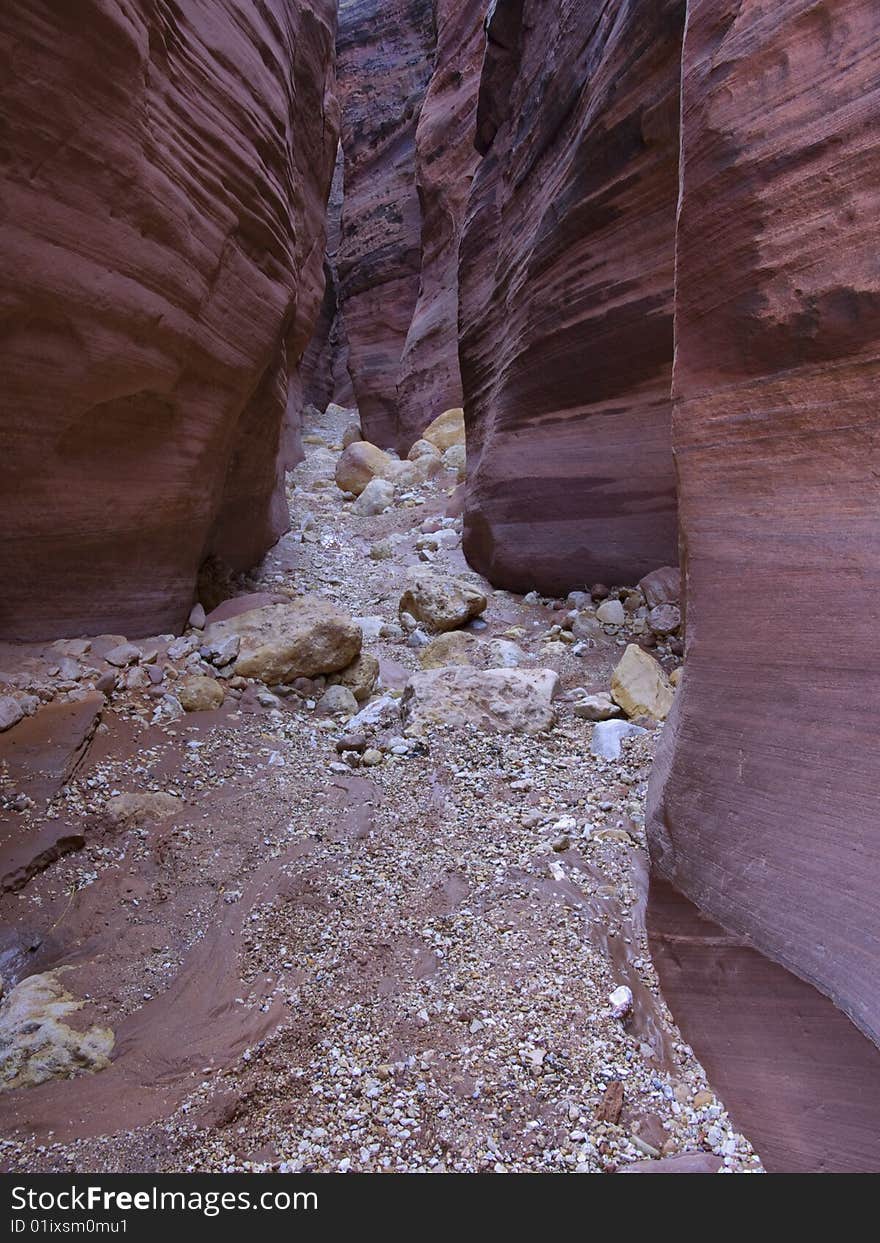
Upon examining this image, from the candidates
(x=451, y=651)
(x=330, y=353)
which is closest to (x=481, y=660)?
(x=451, y=651)

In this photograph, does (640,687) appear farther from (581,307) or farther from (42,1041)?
(42,1041)

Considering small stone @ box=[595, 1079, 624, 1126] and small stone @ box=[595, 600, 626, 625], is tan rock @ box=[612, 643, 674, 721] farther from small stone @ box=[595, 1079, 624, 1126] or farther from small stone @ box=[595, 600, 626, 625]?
small stone @ box=[595, 1079, 624, 1126]

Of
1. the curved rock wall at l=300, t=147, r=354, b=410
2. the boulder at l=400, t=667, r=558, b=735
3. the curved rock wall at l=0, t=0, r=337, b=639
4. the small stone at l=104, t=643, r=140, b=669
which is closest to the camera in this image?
the curved rock wall at l=0, t=0, r=337, b=639

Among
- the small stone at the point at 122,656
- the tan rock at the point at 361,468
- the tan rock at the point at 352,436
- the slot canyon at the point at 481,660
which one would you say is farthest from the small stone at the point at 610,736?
the tan rock at the point at 352,436

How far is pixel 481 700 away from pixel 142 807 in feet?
5.64

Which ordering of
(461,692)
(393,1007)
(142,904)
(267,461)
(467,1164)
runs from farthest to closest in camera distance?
1. (267,461)
2. (461,692)
3. (142,904)
4. (393,1007)
5. (467,1164)

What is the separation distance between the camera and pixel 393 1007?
207 cm

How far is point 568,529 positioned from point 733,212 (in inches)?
153

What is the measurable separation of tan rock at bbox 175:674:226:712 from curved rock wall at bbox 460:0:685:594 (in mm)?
3028

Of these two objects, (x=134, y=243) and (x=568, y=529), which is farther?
(x=568, y=529)

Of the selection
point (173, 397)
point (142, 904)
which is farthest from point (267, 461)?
point (142, 904)

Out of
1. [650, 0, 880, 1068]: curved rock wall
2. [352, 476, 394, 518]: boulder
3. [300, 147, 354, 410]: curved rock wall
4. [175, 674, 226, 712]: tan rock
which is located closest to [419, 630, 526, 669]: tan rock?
[175, 674, 226, 712]: tan rock

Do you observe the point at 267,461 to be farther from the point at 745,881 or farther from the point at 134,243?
the point at 745,881

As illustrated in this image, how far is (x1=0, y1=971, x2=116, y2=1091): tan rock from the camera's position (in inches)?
72.4
